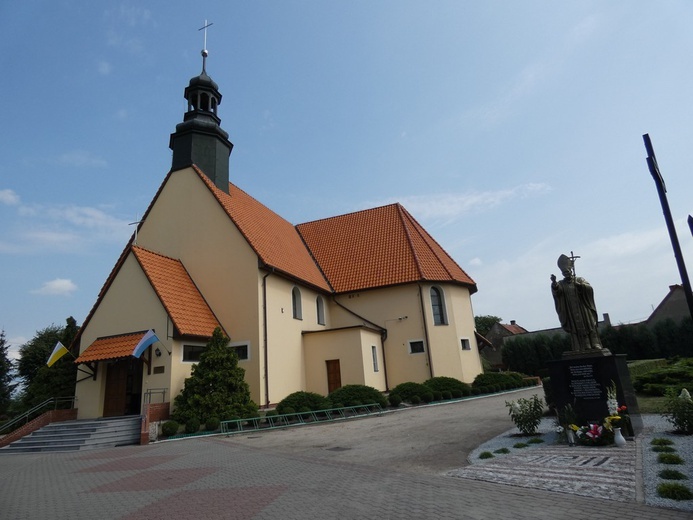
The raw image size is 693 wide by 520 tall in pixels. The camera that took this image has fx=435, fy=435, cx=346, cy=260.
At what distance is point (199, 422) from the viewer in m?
14.5

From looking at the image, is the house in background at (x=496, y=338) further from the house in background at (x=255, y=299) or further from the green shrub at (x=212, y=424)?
the green shrub at (x=212, y=424)

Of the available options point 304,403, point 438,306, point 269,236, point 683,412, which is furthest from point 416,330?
point 683,412

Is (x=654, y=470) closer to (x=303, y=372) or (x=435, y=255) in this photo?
(x=303, y=372)

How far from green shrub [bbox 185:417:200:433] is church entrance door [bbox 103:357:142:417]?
11.7 feet

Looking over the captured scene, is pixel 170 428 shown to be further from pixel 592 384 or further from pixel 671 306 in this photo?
pixel 671 306

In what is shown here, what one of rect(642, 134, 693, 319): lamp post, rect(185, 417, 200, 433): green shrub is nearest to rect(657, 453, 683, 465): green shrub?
rect(642, 134, 693, 319): lamp post

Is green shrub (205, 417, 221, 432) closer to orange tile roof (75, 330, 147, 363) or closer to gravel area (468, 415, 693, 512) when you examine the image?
orange tile roof (75, 330, 147, 363)

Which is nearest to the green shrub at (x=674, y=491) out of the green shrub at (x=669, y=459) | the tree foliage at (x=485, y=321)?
the green shrub at (x=669, y=459)

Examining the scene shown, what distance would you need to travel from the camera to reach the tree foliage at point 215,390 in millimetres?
14766

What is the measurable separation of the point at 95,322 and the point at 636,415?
60.8 ft

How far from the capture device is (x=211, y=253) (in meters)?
20.0

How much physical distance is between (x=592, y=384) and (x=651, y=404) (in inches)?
176

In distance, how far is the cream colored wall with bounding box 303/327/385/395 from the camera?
20547 millimetres

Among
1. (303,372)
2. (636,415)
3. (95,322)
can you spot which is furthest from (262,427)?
(636,415)
